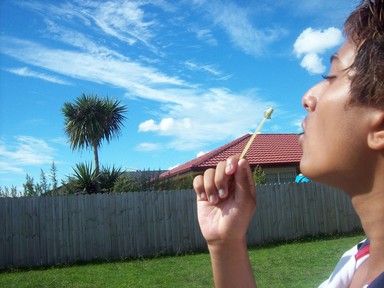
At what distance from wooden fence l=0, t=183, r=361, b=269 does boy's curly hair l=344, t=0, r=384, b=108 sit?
10.7 meters

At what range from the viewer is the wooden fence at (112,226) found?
424 inches

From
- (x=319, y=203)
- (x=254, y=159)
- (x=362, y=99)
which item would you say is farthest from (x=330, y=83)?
(x=254, y=159)

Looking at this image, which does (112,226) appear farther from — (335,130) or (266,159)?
(266,159)

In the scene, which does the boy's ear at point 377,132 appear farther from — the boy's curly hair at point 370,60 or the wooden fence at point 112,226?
the wooden fence at point 112,226

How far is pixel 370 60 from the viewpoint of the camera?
1.08 m

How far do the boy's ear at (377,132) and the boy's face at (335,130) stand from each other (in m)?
0.02

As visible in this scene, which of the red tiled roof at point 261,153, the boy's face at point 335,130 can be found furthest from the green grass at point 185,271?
the red tiled roof at point 261,153

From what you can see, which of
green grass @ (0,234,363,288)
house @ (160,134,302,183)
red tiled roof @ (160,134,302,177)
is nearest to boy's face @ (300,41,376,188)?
green grass @ (0,234,363,288)

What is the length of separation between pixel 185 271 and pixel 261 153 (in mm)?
13397

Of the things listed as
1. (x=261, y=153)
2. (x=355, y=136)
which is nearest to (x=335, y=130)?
(x=355, y=136)

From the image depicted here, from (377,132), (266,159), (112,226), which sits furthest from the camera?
(266,159)

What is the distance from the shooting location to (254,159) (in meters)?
20.4

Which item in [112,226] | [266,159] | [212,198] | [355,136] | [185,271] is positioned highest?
[266,159]

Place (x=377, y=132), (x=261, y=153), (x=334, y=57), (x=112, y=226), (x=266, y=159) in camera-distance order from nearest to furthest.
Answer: (x=377, y=132) → (x=334, y=57) → (x=112, y=226) → (x=266, y=159) → (x=261, y=153)
